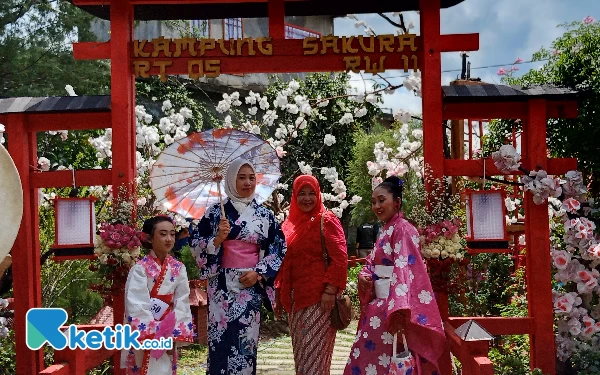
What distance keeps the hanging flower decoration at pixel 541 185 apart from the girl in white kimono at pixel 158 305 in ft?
10.1

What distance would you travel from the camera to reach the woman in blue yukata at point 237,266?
5.64 m

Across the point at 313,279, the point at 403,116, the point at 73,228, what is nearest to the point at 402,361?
the point at 313,279

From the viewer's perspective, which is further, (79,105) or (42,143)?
(42,143)

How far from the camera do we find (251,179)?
5832 mm

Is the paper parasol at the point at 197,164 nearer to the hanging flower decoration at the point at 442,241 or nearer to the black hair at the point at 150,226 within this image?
the black hair at the point at 150,226

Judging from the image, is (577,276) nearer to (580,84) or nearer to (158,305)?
(580,84)

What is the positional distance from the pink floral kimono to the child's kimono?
1.35m

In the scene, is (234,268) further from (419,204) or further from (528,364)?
(528,364)

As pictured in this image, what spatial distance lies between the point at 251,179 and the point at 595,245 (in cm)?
311

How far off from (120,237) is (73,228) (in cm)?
68

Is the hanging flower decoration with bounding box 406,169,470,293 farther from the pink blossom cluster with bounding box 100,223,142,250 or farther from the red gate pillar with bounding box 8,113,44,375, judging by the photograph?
the red gate pillar with bounding box 8,113,44,375

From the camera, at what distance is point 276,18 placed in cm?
700

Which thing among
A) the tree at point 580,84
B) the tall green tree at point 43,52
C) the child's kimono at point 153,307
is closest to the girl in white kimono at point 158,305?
the child's kimono at point 153,307

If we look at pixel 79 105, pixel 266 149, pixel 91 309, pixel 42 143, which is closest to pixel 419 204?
pixel 266 149
